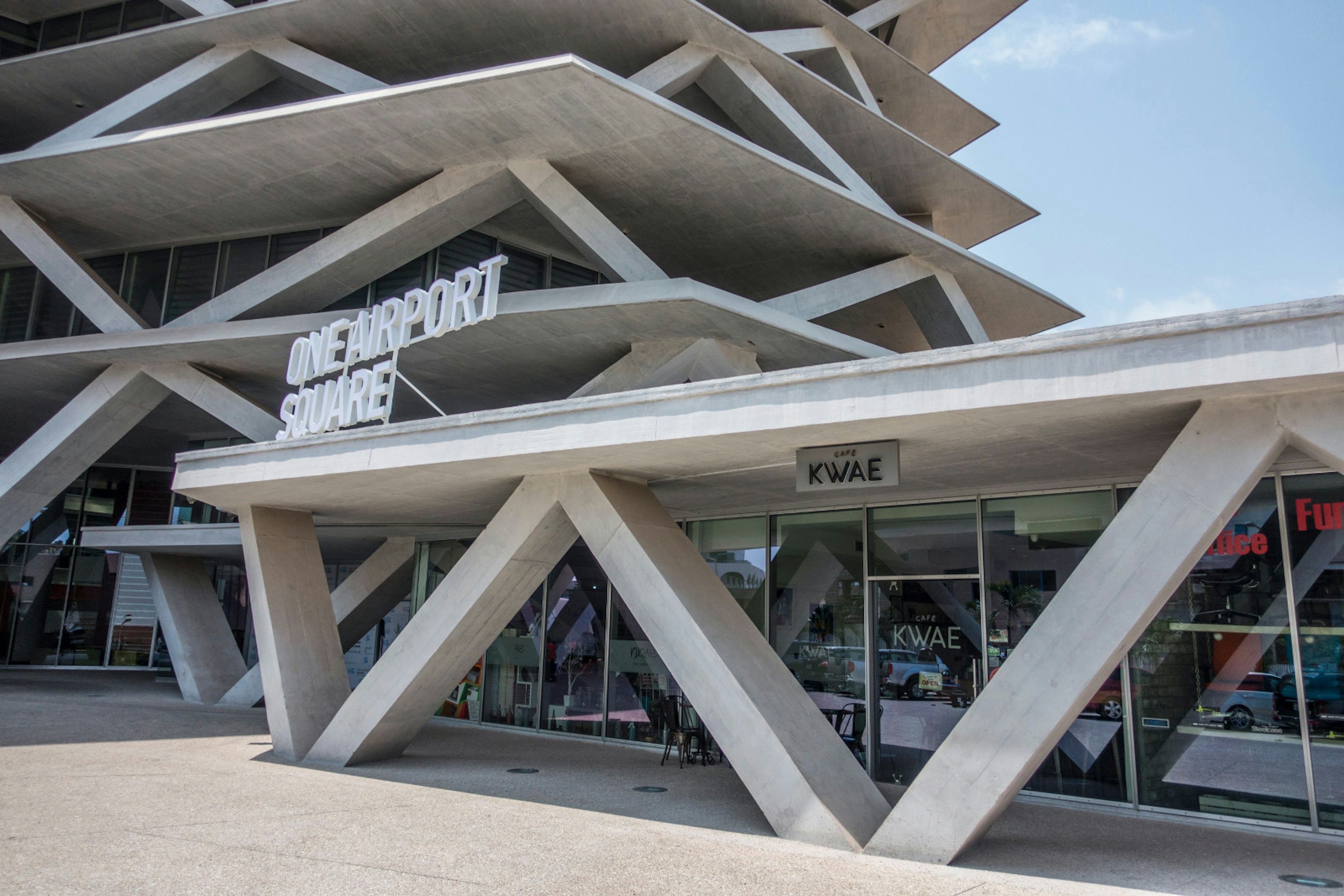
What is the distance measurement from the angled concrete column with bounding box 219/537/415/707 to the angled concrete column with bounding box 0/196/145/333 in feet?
23.3

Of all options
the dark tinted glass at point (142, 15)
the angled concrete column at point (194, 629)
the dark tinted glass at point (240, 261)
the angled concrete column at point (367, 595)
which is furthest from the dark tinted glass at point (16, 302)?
the angled concrete column at point (367, 595)

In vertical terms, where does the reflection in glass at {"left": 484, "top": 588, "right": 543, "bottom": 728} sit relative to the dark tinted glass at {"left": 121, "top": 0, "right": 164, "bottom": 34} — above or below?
below

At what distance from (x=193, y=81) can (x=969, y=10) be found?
67.0ft

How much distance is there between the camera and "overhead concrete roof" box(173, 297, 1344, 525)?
6512mm

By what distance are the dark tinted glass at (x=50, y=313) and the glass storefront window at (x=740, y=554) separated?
1697 cm

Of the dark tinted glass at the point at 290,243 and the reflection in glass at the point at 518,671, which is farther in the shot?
the dark tinted glass at the point at 290,243

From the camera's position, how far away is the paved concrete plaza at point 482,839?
21.2 ft

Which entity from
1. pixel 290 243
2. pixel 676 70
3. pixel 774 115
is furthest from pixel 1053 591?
pixel 290 243

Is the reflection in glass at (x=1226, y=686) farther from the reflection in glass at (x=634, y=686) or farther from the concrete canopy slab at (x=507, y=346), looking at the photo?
the concrete canopy slab at (x=507, y=346)

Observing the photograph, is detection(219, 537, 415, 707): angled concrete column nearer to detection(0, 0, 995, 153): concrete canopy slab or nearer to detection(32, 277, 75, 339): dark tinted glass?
detection(32, 277, 75, 339): dark tinted glass

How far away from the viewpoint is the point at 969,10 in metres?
25.9

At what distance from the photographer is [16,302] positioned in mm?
22578

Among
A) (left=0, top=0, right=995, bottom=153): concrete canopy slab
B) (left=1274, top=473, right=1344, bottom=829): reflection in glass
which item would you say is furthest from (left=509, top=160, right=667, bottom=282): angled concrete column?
(left=1274, top=473, right=1344, bottom=829): reflection in glass

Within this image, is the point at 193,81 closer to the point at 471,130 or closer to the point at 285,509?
the point at 471,130
